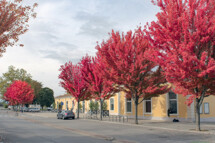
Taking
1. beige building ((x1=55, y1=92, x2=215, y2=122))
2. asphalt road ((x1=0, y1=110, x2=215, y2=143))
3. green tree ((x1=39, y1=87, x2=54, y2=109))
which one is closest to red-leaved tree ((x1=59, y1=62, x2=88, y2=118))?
beige building ((x1=55, y1=92, x2=215, y2=122))

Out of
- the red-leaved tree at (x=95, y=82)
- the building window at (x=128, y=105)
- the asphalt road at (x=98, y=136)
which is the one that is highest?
the red-leaved tree at (x=95, y=82)

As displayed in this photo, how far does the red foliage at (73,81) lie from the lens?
33822 mm

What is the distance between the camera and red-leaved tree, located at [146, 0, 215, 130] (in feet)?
48.5

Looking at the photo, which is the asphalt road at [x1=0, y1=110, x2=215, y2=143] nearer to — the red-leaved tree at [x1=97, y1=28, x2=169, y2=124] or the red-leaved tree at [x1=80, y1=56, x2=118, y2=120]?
the red-leaved tree at [x1=97, y1=28, x2=169, y2=124]

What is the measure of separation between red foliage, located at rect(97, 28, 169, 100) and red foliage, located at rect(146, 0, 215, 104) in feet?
13.5

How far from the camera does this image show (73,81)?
34.8 metres

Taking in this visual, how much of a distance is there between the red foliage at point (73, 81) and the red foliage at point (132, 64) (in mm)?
11640

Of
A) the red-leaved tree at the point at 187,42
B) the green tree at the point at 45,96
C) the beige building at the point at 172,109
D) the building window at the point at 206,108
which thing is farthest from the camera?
the green tree at the point at 45,96

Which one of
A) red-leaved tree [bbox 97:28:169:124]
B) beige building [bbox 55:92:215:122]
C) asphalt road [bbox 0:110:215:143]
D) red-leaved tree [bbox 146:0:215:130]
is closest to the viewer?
asphalt road [bbox 0:110:215:143]

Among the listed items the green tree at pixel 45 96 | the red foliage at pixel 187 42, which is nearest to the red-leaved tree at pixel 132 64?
the red foliage at pixel 187 42

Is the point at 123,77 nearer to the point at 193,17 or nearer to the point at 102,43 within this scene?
the point at 102,43

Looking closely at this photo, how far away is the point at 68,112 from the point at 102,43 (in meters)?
13.1

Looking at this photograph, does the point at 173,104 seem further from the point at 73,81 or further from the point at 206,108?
the point at 73,81

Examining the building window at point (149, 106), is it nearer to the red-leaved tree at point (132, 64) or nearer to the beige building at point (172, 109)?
the beige building at point (172, 109)
